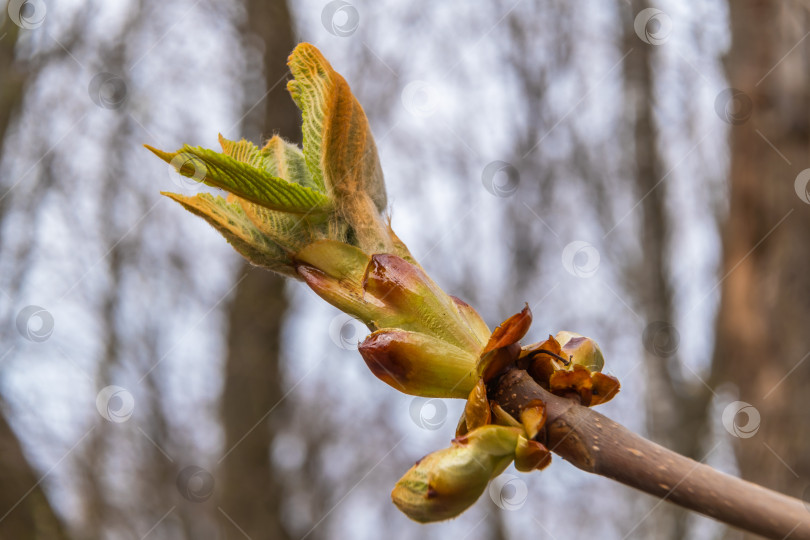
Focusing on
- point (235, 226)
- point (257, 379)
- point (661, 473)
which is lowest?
point (257, 379)

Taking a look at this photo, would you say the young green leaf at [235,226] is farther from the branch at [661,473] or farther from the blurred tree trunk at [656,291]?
the blurred tree trunk at [656,291]

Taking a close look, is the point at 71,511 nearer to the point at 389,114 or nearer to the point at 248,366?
the point at 248,366

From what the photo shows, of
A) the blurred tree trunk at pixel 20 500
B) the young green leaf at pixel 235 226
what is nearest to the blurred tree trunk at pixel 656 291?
the blurred tree trunk at pixel 20 500

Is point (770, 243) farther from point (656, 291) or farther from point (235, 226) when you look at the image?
point (656, 291)

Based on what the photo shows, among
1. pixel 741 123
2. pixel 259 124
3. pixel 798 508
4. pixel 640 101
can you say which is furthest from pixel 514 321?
pixel 640 101

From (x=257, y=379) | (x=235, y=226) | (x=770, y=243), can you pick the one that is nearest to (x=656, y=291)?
(x=257, y=379)

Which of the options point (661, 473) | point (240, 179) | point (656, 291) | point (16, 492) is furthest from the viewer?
point (656, 291)
